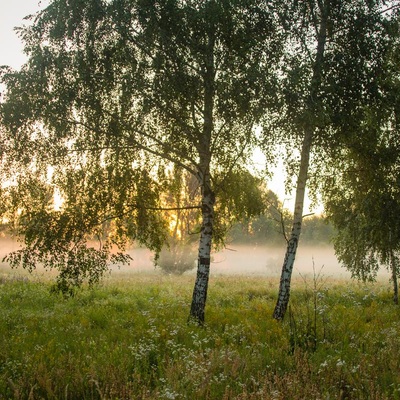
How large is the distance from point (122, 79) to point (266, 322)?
7944 mm

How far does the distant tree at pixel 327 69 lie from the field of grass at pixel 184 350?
2876 mm

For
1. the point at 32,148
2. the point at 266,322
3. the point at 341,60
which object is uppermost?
the point at 341,60

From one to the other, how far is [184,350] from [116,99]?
7238 mm

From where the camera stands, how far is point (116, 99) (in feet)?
38.7

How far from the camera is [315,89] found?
1129 cm

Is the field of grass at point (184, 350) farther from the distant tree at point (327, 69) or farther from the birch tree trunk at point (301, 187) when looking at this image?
the distant tree at point (327, 69)

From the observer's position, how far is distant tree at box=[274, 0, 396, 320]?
11305mm

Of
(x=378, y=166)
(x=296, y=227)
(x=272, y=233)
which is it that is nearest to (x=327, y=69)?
(x=378, y=166)

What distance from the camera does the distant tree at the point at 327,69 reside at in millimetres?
11305

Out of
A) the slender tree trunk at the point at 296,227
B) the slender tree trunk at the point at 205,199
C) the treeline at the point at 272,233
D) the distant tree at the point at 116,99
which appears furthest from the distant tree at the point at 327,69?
the treeline at the point at 272,233

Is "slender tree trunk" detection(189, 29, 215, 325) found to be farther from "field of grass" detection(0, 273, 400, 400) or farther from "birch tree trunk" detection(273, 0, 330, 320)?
"birch tree trunk" detection(273, 0, 330, 320)

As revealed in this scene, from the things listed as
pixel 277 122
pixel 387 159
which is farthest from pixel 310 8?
pixel 387 159

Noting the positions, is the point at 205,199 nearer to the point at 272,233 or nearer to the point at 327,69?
the point at 327,69

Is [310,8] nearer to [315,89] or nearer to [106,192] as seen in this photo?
[315,89]
